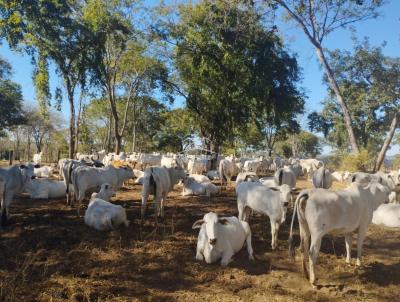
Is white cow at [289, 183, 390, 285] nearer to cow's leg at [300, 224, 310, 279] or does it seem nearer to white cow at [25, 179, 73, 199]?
cow's leg at [300, 224, 310, 279]

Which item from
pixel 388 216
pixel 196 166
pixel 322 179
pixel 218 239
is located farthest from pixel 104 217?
pixel 196 166

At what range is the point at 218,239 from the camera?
7406 millimetres

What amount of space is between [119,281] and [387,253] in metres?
5.44

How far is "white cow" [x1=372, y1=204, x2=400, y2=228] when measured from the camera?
36.3 ft

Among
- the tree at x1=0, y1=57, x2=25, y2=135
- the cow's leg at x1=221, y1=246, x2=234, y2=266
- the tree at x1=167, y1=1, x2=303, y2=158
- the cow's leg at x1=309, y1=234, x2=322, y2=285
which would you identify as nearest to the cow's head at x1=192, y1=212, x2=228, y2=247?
the cow's leg at x1=221, y1=246, x2=234, y2=266

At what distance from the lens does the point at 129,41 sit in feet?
100

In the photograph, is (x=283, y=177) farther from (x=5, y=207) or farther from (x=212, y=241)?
(x=5, y=207)

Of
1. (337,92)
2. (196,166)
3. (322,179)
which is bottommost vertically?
(322,179)

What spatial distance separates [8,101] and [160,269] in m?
35.4

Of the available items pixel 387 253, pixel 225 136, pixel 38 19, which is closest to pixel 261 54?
pixel 225 136

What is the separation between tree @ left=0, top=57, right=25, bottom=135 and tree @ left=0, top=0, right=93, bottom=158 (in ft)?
48.6

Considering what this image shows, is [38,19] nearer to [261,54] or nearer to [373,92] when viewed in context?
[261,54]

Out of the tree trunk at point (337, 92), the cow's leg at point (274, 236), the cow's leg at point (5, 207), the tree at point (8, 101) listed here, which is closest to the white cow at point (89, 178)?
the cow's leg at point (5, 207)

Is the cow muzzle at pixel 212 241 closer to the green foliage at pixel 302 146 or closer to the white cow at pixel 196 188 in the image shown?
the white cow at pixel 196 188
